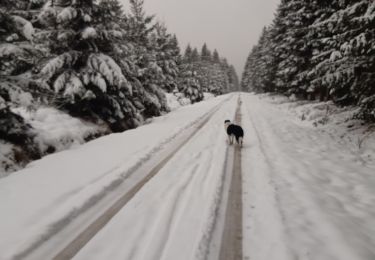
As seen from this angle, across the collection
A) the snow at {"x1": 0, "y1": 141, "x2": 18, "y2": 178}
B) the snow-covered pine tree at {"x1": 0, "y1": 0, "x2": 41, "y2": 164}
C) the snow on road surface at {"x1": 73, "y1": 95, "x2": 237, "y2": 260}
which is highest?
the snow-covered pine tree at {"x1": 0, "y1": 0, "x2": 41, "y2": 164}

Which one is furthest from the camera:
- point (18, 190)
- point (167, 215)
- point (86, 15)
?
point (86, 15)

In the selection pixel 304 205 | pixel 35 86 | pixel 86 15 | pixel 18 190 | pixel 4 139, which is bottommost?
pixel 304 205

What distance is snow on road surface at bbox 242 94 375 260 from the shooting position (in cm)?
383

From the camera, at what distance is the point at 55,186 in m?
5.87

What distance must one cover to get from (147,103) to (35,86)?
1121cm

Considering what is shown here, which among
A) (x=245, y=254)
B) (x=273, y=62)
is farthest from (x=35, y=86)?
(x=273, y=62)

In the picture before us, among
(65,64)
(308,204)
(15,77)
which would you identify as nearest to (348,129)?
(308,204)

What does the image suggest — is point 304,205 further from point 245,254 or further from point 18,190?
point 18,190

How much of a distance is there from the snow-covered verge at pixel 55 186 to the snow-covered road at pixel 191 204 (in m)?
0.02

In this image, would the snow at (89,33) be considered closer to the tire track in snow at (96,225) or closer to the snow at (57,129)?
the snow at (57,129)

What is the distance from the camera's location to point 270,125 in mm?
14570

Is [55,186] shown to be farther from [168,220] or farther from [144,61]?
[144,61]

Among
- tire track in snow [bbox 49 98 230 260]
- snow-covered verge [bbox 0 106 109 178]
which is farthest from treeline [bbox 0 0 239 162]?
tire track in snow [bbox 49 98 230 260]

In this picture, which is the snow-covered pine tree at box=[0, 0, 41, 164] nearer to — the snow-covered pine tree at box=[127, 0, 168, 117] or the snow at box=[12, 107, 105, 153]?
the snow at box=[12, 107, 105, 153]
